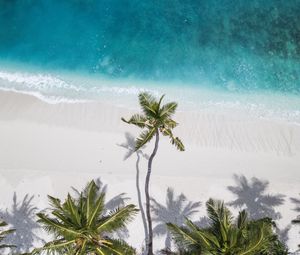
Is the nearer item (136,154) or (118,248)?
(118,248)

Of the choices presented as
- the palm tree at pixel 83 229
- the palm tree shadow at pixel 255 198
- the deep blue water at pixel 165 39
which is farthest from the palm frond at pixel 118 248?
the deep blue water at pixel 165 39

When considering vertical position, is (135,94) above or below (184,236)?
above

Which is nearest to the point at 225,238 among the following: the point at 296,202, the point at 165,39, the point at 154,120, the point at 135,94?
the point at 154,120

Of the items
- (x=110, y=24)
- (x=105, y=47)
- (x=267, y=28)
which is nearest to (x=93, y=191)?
(x=105, y=47)

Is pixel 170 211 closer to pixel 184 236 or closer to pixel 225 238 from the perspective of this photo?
pixel 184 236

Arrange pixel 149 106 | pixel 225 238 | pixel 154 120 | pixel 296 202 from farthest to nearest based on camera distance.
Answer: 1. pixel 296 202
2. pixel 154 120
3. pixel 149 106
4. pixel 225 238

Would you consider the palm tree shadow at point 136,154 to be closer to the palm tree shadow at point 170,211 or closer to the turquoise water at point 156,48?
the palm tree shadow at point 170,211
